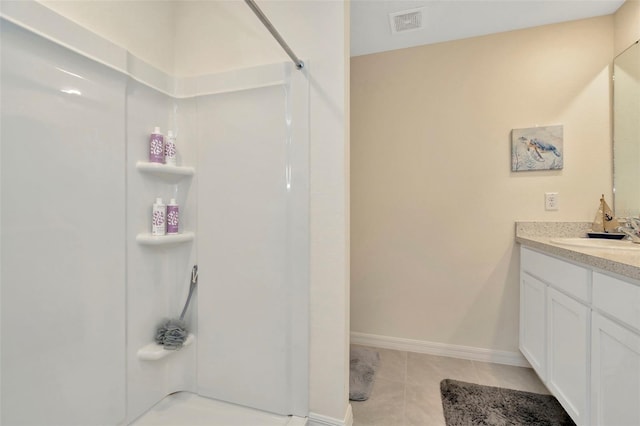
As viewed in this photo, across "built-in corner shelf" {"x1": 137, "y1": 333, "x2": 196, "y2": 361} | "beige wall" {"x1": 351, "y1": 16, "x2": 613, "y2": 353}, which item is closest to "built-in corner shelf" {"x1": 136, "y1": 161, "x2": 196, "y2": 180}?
"built-in corner shelf" {"x1": 137, "y1": 333, "x2": 196, "y2": 361}

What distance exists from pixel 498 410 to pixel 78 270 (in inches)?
86.7

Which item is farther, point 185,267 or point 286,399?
point 185,267

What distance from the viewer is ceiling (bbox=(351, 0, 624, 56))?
5.85 ft

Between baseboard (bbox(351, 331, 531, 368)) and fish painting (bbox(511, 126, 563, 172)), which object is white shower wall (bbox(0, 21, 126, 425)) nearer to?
baseboard (bbox(351, 331, 531, 368))

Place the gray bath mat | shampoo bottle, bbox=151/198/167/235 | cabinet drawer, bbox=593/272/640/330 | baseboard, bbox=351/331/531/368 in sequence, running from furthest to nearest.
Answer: baseboard, bbox=351/331/531/368 < the gray bath mat < shampoo bottle, bbox=151/198/167/235 < cabinet drawer, bbox=593/272/640/330

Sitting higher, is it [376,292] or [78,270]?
[78,270]

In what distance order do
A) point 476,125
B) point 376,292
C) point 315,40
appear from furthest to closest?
1. point 376,292
2. point 476,125
3. point 315,40

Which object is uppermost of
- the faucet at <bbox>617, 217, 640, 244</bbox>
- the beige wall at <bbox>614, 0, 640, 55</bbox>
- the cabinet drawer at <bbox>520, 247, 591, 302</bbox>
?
the beige wall at <bbox>614, 0, 640, 55</bbox>

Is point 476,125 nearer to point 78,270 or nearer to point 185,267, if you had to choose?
point 185,267

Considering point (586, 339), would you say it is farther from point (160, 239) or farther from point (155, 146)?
point (155, 146)

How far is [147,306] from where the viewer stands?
1.44 m

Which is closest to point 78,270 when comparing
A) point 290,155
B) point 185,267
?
point 185,267

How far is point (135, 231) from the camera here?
137 centimetres

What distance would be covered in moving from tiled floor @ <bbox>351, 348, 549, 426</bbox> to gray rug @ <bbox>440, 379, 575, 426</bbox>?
6cm
